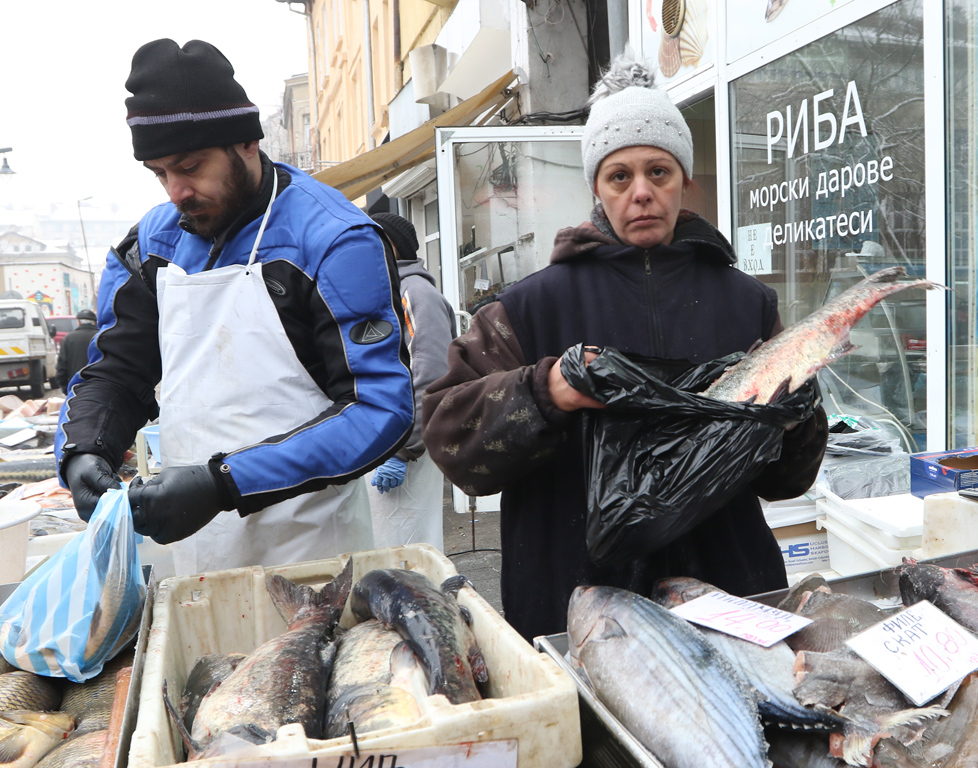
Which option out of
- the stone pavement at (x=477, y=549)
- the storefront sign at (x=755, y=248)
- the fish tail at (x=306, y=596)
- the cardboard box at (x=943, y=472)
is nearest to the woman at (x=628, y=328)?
the fish tail at (x=306, y=596)

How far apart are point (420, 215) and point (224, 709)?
1388cm

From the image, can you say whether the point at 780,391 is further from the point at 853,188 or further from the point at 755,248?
the point at 755,248

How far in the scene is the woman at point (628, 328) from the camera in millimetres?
1895

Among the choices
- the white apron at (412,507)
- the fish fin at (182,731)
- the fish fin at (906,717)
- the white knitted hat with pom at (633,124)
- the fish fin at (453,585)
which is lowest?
the white apron at (412,507)

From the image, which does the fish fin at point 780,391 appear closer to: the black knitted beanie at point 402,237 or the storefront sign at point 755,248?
the black knitted beanie at point 402,237

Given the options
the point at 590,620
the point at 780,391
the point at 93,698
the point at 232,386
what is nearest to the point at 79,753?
the point at 93,698

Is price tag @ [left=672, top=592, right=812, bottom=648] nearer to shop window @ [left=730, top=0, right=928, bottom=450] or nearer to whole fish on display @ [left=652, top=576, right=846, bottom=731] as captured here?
whole fish on display @ [left=652, top=576, right=846, bottom=731]

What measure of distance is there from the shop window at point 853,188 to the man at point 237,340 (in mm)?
3244

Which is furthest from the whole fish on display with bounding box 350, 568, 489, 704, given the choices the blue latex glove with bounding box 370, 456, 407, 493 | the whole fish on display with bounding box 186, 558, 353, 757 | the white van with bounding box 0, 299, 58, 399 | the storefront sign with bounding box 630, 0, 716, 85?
the white van with bounding box 0, 299, 58, 399

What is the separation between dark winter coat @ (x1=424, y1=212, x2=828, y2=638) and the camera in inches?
73.9

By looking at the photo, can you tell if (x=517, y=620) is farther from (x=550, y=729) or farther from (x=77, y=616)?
(x=77, y=616)

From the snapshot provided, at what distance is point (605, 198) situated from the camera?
1.99 m

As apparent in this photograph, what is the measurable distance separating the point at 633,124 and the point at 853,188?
119 inches

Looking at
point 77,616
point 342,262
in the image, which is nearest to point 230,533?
point 77,616
